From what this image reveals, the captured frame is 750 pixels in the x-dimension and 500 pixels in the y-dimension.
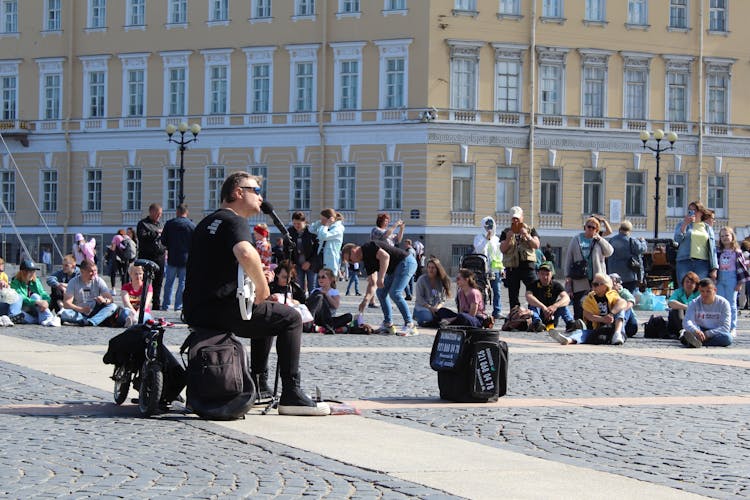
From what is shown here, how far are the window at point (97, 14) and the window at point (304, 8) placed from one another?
757 cm

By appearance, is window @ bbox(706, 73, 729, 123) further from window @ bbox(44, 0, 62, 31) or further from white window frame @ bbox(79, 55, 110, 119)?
window @ bbox(44, 0, 62, 31)

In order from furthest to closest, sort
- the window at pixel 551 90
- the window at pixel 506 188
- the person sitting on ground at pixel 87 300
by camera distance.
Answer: the window at pixel 551 90 → the window at pixel 506 188 → the person sitting on ground at pixel 87 300

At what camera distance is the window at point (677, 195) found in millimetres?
53656

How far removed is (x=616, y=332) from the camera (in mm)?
20250

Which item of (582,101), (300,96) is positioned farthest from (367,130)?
(582,101)

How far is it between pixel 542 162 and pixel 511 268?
94.0ft

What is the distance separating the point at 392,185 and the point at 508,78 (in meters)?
5.18

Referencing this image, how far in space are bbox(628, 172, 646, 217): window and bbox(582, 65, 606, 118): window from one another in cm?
241

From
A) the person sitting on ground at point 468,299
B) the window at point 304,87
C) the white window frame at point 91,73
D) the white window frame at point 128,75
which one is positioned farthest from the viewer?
the white window frame at point 91,73

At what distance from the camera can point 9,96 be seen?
5794 centimetres

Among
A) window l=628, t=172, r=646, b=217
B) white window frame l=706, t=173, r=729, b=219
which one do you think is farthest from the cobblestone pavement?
white window frame l=706, t=173, r=729, b=219

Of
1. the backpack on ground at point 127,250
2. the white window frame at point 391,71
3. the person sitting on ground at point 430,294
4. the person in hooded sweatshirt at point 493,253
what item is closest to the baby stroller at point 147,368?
the person sitting on ground at point 430,294

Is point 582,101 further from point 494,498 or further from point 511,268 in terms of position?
point 494,498

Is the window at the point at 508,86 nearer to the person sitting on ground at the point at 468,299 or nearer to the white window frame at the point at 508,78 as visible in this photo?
the white window frame at the point at 508,78
